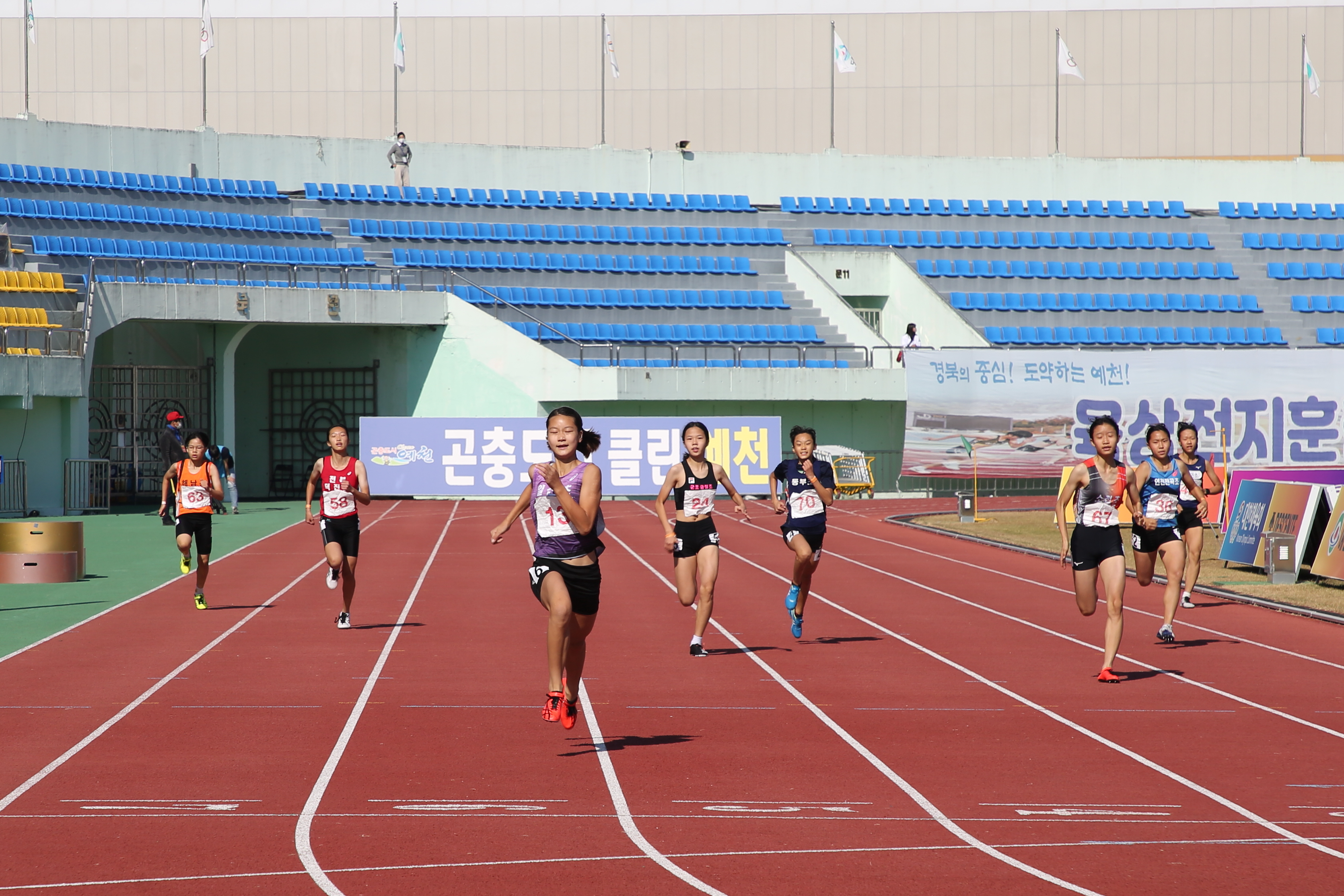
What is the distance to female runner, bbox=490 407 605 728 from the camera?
25.6ft

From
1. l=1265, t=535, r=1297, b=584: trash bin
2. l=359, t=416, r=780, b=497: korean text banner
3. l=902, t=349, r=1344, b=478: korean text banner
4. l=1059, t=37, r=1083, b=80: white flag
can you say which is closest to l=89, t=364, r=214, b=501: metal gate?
l=359, t=416, r=780, b=497: korean text banner

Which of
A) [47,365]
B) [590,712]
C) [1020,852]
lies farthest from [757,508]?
[1020,852]

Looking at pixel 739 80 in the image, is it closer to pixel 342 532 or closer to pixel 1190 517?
pixel 1190 517

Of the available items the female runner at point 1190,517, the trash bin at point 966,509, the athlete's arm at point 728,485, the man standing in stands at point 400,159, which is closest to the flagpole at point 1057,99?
the man standing in stands at point 400,159

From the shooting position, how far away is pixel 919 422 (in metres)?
33.5

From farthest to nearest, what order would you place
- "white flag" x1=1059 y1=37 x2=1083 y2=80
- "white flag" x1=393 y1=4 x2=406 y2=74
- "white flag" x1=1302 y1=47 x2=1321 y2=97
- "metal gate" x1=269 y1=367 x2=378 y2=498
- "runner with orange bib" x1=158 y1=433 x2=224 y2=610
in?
"white flag" x1=1302 y1=47 x2=1321 y2=97 → "white flag" x1=1059 y1=37 x2=1083 y2=80 → "white flag" x1=393 y1=4 x2=406 y2=74 → "metal gate" x1=269 y1=367 x2=378 y2=498 → "runner with orange bib" x1=158 y1=433 x2=224 y2=610

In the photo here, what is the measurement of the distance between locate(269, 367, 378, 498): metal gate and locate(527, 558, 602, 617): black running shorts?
28.5 metres

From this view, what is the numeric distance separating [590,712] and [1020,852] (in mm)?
3830

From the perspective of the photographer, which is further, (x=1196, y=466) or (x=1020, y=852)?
(x=1196, y=466)

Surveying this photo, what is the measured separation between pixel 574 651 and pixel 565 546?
0.65 m

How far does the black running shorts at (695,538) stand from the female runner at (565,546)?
3.73 metres

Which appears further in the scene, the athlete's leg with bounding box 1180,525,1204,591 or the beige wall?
the beige wall

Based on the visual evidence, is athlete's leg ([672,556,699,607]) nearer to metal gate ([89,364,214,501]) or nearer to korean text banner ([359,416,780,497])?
korean text banner ([359,416,780,497])

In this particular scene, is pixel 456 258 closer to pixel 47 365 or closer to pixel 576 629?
pixel 47 365
